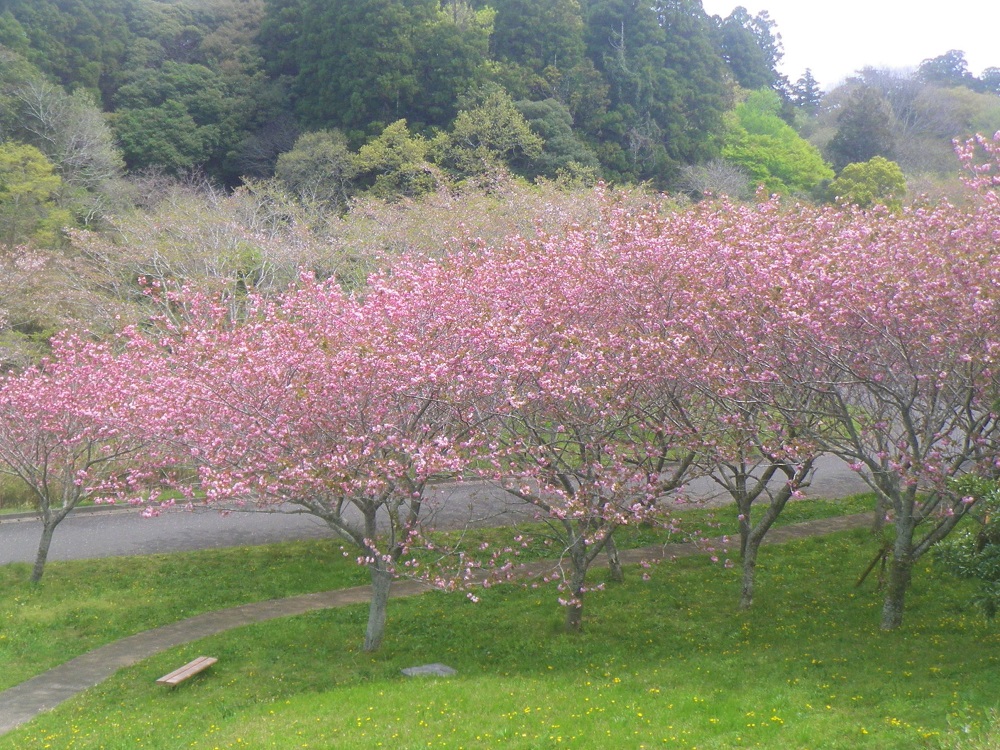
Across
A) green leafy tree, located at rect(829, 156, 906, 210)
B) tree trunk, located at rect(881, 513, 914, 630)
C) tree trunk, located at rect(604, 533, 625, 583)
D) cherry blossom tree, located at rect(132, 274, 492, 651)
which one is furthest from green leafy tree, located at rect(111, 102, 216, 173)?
tree trunk, located at rect(881, 513, 914, 630)

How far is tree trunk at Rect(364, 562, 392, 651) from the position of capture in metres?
12.2

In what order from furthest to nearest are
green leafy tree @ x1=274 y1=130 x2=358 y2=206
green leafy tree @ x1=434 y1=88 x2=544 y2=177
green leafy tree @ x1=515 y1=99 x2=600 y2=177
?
green leafy tree @ x1=515 y1=99 x2=600 y2=177 < green leafy tree @ x1=274 y1=130 x2=358 y2=206 < green leafy tree @ x1=434 y1=88 x2=544 y2=177

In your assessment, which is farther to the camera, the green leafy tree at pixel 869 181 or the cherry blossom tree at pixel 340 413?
the green leafy tree at pixel 869 181

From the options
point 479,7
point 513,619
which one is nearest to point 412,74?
point 479,7

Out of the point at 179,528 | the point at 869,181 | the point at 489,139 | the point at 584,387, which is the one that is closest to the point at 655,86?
the point at 869,181

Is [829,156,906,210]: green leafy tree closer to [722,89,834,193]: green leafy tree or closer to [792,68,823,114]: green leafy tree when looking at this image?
[722,89,834,193]: green leafy tree

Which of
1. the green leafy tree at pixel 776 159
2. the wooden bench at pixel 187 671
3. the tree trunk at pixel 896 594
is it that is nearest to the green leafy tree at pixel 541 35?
the green leafy tree at pixel 776 159

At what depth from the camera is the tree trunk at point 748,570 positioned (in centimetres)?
1277

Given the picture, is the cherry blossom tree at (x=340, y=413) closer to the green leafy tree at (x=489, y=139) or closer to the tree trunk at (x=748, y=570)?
the tree trunk at (x=748, y=570)

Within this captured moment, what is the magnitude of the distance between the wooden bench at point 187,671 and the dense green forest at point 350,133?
1419 cm

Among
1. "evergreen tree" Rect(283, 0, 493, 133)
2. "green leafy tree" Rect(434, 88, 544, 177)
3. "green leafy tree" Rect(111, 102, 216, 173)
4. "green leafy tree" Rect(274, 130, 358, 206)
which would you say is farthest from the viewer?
"green leafy tree" Rect(111, 102, 216, 173)

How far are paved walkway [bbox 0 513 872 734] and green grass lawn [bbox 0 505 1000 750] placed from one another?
0.42 meters

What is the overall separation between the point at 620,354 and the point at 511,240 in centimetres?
473

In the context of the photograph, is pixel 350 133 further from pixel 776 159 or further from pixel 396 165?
pixel 776 159
